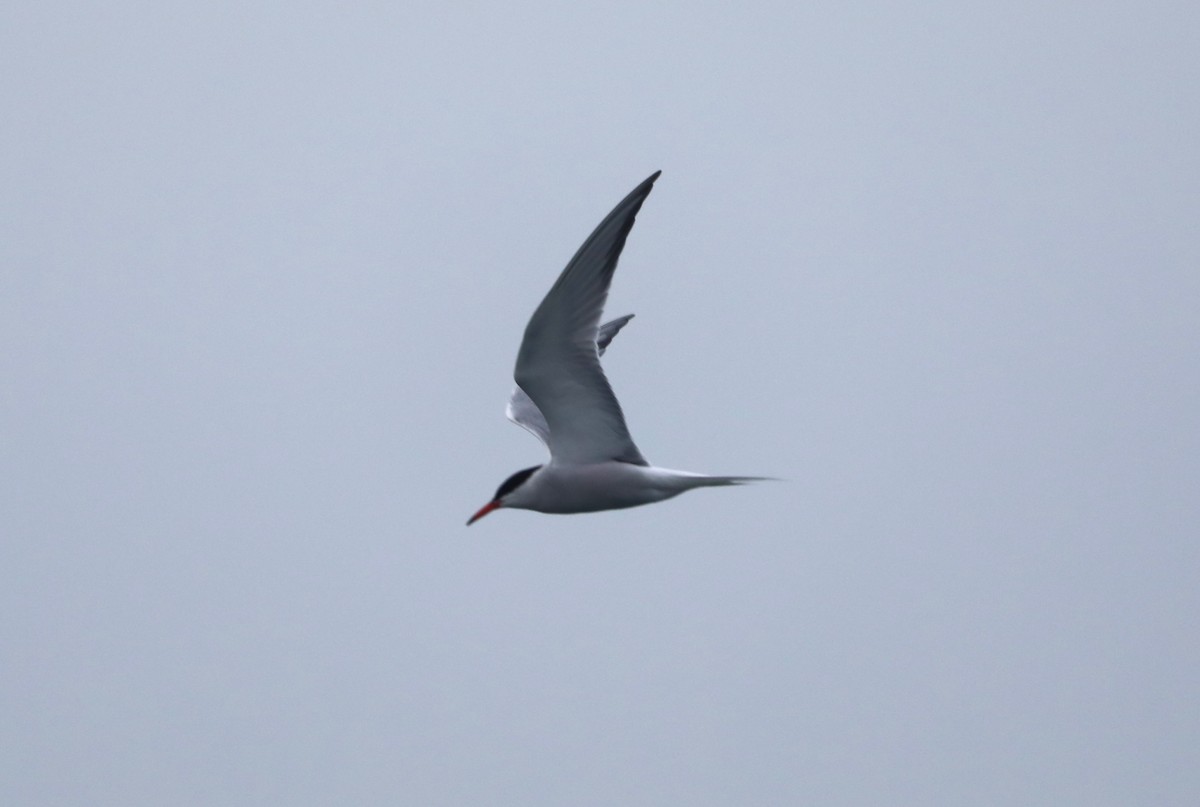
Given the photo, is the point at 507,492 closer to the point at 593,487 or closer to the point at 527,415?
the point at 593,487

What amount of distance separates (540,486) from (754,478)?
5.62 ft

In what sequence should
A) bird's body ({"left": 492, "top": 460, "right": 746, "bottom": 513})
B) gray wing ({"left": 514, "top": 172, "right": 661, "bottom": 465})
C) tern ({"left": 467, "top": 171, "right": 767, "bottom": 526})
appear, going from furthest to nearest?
bird's body ({"left": 492, "top": 460, "right": 746, "bottom": 513})
tern ({"left": 467, "top": 171, "right": 767, "bottom": 526})
gray wing ({"left": 514, "top": 172, "right": 661, "bottom": 465})

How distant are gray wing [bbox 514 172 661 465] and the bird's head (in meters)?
0.25

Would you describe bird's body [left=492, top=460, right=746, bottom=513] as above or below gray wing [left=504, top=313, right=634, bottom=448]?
below

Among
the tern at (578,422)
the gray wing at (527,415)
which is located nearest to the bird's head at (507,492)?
the tern at (578,422)

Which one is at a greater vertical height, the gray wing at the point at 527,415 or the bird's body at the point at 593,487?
the gray wing at the point at 527,415

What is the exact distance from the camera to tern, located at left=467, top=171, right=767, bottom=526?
25.4ft

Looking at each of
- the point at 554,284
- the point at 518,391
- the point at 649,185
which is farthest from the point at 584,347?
the point at 518,391

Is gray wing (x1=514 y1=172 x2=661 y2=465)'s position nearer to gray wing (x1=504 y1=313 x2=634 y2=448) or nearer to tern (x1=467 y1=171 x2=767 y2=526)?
tern (x1=467 y1=171 x2=767 y2=526)

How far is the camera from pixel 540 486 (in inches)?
331

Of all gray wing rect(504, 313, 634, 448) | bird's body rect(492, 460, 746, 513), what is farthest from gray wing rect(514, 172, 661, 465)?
gray wing rect(504, 313, 634, 448)

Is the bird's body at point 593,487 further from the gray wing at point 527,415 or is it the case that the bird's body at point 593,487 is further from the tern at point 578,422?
the gray wing at point 527,415

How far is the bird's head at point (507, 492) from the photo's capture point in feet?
27.6

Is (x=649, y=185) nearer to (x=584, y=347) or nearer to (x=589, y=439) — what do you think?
(x=584, y=347)
